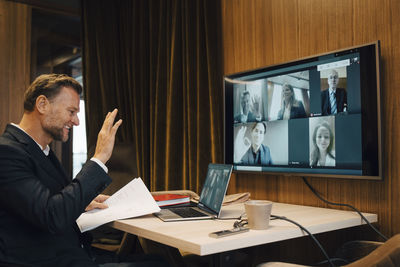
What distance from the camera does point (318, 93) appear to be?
1830mm

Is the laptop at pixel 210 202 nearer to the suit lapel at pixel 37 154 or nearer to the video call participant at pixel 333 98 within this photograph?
the suit lapel at pixel 37 154

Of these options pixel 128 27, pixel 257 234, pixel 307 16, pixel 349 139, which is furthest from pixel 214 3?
pixel 257 234

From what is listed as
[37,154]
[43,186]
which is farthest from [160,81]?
[43,186]

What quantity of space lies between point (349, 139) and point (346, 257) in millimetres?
492

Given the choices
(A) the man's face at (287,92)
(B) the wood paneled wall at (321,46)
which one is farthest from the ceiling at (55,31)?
(A) the man's face at (287,92)

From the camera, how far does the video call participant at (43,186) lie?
1256 mm

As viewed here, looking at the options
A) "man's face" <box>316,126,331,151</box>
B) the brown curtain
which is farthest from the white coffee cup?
the brown curtain

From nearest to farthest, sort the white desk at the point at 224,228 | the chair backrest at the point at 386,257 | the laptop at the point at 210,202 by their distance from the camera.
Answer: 1. the chair backrest at the point at 386,257
2. the white desk at the point at 224,228
3. the laptop at the point at 210,202

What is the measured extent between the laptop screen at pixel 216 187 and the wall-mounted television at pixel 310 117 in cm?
46

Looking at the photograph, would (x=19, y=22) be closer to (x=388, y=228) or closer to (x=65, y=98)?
(x=65, y=98)

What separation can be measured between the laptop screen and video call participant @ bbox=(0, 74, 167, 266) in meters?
0.44

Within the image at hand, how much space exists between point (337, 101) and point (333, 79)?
0.10m

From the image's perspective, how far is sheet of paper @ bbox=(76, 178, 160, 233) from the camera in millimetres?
1521

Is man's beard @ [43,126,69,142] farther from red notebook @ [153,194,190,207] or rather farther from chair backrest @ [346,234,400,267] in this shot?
chair backrest @ [346,234,400,267]
